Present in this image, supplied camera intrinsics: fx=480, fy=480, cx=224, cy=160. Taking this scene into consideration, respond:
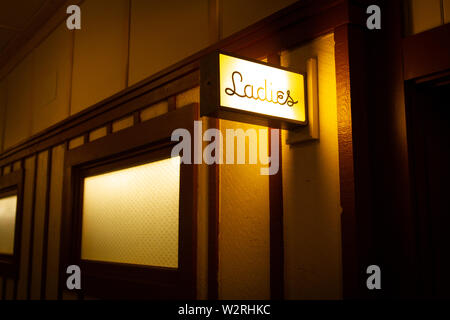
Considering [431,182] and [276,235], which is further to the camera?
[276,235]

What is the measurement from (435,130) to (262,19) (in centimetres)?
107

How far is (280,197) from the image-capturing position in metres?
2.43

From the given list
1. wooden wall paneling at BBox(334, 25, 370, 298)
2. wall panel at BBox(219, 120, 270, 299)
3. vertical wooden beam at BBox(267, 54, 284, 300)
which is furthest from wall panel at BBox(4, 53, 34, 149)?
wooden wall paneling at BBox(334, 25, 370, 298)

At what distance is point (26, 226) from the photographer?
17.8 feet

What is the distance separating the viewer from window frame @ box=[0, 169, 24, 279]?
5.53 metres

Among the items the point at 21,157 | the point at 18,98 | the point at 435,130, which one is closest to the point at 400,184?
the point at 435,130

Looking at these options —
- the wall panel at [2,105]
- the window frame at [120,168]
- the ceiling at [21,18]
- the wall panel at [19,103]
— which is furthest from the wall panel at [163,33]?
the wall panel at [2,105]

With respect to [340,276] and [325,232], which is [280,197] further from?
[340,276]

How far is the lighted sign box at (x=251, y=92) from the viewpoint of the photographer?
207 centimetres

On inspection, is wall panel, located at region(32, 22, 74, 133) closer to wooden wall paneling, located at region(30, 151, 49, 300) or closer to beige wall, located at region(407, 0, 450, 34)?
wooden wall paneling, located at region(30, 151, 49, 300)

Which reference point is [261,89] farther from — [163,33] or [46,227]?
[46,227]

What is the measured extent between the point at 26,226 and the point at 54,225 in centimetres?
89

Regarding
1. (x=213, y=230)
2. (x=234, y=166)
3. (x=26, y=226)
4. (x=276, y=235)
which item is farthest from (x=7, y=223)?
(x=276, y=235)
